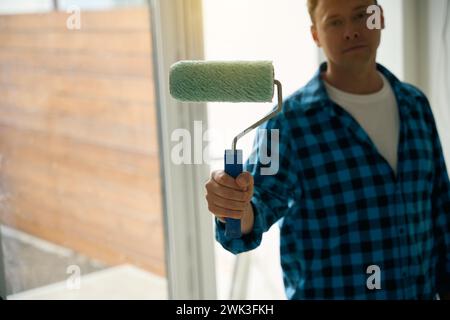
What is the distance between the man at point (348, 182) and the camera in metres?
1.06

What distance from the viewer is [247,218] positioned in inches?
37.4

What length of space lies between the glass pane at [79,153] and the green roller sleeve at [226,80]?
18.4 inches

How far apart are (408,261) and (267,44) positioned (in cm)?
55

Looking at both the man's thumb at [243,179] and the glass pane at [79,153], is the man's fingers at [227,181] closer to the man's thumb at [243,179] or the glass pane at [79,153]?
the man's thumb at [243,179]

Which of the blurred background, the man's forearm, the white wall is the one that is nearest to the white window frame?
the blurred background

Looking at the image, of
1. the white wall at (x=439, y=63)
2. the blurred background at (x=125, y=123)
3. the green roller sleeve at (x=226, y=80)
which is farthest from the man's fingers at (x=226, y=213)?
the white wall at (x=439, y=63)

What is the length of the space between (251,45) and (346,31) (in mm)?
336

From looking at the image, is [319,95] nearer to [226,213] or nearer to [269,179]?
[269,179]

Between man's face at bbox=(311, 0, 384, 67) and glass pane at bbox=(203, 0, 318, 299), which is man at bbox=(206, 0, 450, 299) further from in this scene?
glass pane at bbox=(203, 0, 318, 299)

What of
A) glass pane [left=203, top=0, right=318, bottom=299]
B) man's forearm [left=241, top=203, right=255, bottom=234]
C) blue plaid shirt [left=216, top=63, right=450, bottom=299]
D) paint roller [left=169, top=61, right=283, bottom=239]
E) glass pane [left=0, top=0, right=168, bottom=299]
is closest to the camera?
paint roller [left=169, top=61, right=283, bottom=239]

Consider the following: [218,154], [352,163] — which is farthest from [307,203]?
[218,154]

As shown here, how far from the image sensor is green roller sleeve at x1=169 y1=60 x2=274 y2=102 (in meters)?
0.84

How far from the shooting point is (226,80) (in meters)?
0.84

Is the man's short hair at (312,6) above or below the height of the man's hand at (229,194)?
above
